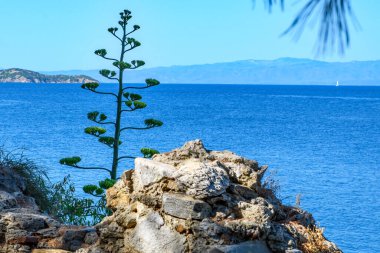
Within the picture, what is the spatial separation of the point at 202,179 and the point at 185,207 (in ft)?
0.92

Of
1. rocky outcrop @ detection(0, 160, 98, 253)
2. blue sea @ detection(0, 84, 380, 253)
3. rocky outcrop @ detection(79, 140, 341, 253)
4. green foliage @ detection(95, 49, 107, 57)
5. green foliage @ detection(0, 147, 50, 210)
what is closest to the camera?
rocky outcrop @ detection(79, 140, 341, 253)

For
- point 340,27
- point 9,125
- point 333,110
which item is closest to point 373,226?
point 340,27

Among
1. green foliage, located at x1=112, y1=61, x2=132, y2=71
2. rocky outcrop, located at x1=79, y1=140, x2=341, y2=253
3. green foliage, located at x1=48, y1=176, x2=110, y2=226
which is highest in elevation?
green foliage, located at x1=112, y1=61, x2=132, y2=71

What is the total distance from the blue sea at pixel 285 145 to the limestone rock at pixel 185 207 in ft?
6.16

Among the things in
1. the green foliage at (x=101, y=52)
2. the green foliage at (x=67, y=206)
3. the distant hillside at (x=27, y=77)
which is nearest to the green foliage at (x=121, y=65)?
the green foliage at (x=101, y=52)

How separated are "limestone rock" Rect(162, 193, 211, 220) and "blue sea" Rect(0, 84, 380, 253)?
6.16 ft

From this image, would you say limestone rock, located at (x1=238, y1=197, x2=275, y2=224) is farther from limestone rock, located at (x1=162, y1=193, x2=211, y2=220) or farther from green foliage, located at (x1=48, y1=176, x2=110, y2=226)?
green foliage, located at (x1=48, y1=176, x2=110, y2=226)

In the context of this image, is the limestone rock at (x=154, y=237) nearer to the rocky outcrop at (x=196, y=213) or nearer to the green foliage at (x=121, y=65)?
the rocky outcrop at (x=196, y=213)

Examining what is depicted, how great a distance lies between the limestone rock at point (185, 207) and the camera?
597 cm

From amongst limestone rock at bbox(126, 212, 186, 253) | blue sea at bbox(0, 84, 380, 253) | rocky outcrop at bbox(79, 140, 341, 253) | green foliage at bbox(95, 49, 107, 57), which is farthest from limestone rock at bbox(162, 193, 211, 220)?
green foliage at bbox(95, 49, 107, 57)

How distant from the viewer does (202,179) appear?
6.08 meters

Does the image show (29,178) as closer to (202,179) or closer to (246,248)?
(202,179)

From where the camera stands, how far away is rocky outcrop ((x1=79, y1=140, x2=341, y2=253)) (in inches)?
233

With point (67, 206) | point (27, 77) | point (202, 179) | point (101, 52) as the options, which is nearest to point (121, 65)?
point (101, 52)
